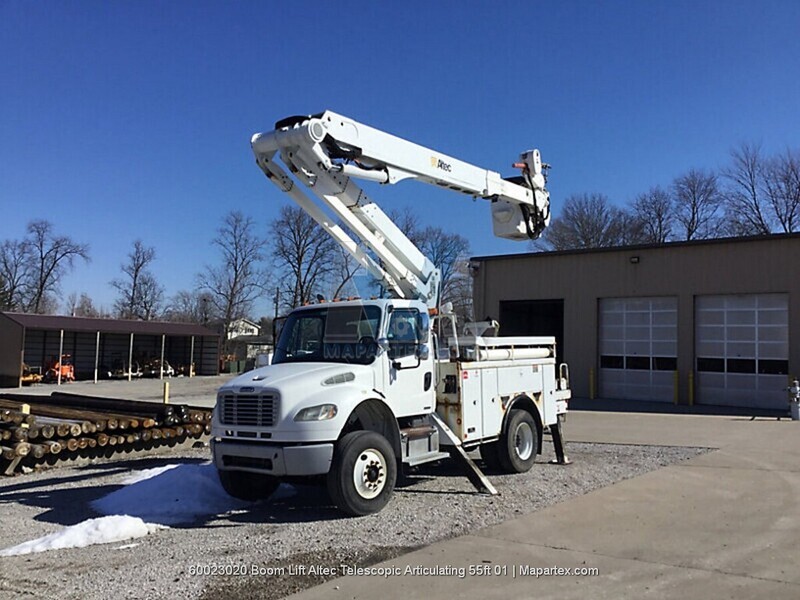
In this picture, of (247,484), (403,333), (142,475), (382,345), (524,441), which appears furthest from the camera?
(524,441)

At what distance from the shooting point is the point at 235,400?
8.20 m

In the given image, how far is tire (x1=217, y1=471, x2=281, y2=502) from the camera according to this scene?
877 cm

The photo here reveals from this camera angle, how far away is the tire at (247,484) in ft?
28.8

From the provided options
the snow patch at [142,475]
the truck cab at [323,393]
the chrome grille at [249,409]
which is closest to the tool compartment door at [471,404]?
the truck cab at [323,393]

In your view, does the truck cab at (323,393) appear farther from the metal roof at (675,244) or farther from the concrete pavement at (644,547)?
the metal roof at (675,244)

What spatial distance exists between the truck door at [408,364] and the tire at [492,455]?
1.75 meters

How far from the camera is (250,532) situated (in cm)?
752

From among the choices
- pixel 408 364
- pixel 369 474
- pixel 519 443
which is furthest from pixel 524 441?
pixel 369 474

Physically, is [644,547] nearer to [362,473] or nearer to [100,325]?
[362,473]

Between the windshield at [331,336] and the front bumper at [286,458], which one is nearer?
the front bumper at [286,458]

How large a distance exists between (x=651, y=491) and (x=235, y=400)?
218 inches

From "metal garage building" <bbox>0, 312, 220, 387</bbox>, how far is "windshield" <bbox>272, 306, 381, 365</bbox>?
2984 cm

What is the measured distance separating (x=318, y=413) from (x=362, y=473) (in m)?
0.86

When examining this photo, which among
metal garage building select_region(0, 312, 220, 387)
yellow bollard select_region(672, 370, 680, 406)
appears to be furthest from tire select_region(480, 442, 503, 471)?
metal garage building select_region(0, 312, 220, 387)
